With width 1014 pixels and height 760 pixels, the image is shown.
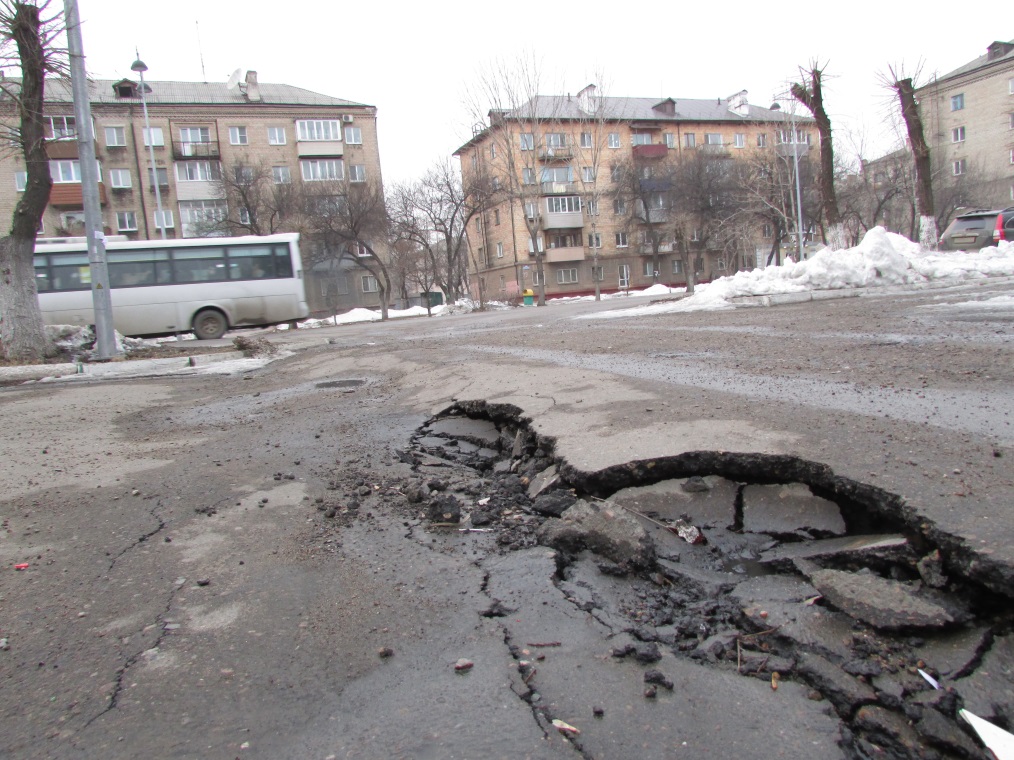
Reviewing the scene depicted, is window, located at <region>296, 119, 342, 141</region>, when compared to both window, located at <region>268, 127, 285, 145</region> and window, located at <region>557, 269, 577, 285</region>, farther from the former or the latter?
window, located at <region>557, 269, 577, 285</region>

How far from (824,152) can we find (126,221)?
142 feet

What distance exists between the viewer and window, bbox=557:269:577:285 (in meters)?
53.6

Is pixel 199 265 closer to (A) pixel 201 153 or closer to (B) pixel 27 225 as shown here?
(B) pixel 27 225

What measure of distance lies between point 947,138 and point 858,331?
61070 millimetres

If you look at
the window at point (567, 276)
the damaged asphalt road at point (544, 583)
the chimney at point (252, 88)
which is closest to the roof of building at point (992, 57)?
the window at point (567, 276)

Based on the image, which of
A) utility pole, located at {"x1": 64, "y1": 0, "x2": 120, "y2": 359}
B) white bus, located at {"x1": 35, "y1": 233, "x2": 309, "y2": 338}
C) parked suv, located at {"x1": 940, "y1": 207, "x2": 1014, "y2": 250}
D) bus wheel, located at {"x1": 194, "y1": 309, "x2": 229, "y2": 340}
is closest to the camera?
utility pole, located at {"x1": 64, "y1": 0, "x2": 120, "y2": 359}

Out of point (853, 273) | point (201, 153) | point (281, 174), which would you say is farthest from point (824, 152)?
point (201, 153)

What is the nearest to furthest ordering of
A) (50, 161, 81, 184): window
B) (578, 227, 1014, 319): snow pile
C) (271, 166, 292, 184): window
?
(578, 227, 1014, 319): snow pile < (50, 161, 81, 184): window < (271, 166, 292, 184): window

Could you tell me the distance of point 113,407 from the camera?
23.1 feet

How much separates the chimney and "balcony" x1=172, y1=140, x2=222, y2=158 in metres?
4.45

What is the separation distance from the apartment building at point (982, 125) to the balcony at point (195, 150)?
50.3m

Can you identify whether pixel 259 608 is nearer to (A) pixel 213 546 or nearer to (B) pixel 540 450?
(A) pixel 213 546

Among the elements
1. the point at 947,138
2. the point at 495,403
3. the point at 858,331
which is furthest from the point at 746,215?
the point at 495,403

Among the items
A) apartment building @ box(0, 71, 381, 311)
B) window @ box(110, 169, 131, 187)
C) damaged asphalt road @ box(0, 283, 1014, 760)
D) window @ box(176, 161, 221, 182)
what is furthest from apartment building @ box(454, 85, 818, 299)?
damaged asphalt road @ box(0, 283, 1014, 760)
